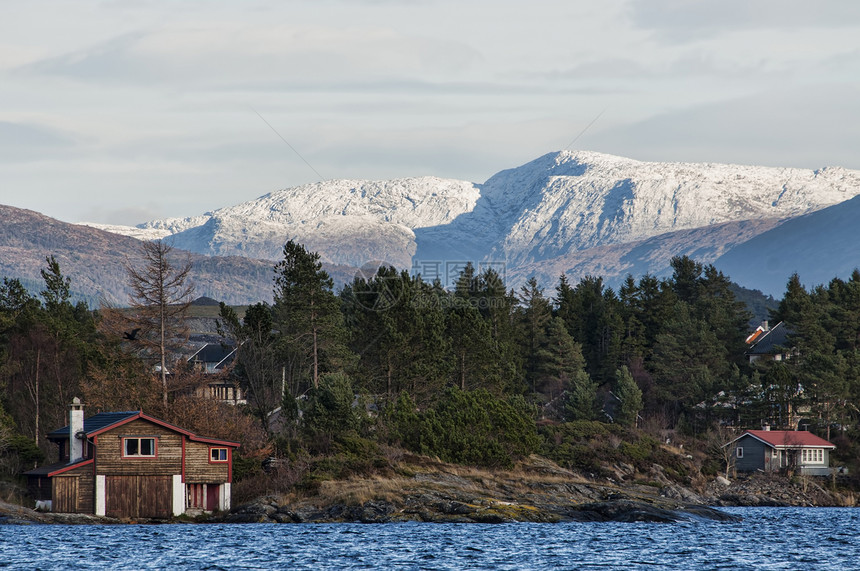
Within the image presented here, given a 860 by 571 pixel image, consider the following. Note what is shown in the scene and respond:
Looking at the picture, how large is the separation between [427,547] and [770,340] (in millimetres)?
93185

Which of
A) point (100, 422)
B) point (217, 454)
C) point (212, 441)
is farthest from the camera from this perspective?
point (217, 454)

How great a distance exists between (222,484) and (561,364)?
60.4 metres

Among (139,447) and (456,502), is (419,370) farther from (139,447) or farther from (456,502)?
(139,447)

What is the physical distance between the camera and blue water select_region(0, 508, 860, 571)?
4572 centimetres

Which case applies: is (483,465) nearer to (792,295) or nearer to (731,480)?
(731,480)

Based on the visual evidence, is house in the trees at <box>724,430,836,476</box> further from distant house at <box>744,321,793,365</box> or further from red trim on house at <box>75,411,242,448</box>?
red trim on house at <box>75,411,242,448</box>

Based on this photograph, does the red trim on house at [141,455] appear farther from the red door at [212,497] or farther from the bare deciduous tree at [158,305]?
the bare deciduous tree at [158,305]

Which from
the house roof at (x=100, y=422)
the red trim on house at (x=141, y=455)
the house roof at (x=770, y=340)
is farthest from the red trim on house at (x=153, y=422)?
the house roof at (x=770, y=340)

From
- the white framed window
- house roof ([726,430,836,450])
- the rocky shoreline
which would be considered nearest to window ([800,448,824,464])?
house roof ([726,430,836,450])

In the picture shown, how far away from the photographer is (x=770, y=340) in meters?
134

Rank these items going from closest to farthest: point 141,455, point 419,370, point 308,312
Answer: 1. point 141,455
2. point 308,312
3. point 419,370

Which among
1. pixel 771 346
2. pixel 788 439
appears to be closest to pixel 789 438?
pixel 788 439

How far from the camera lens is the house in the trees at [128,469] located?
60812 millimetres

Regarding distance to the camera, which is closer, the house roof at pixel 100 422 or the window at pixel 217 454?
the house roof at pixel 100 422
